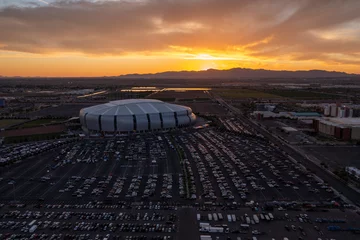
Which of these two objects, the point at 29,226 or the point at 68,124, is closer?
the point at 29,226

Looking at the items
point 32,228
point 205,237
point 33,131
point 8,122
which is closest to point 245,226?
point 205,237

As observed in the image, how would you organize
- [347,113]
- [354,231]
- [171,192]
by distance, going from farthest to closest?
[347,113] < [171,192] < [354,231]

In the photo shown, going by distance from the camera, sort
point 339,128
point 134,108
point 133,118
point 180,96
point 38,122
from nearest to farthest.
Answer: point 339,128 → point 133,118 → point 134,108 → point 38,122 → point 180,96

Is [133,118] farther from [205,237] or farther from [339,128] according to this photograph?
[339,128]

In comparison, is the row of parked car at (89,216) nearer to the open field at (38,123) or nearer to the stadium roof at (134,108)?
the stadium roof at (134,108)

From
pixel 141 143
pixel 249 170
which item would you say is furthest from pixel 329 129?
pixel 141 143

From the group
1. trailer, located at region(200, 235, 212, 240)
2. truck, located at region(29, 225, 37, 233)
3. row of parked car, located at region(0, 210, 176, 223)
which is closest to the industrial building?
row of parked car, located at region(0, 210, 176, 223)

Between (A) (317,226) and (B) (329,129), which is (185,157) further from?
(B) (329,129)
